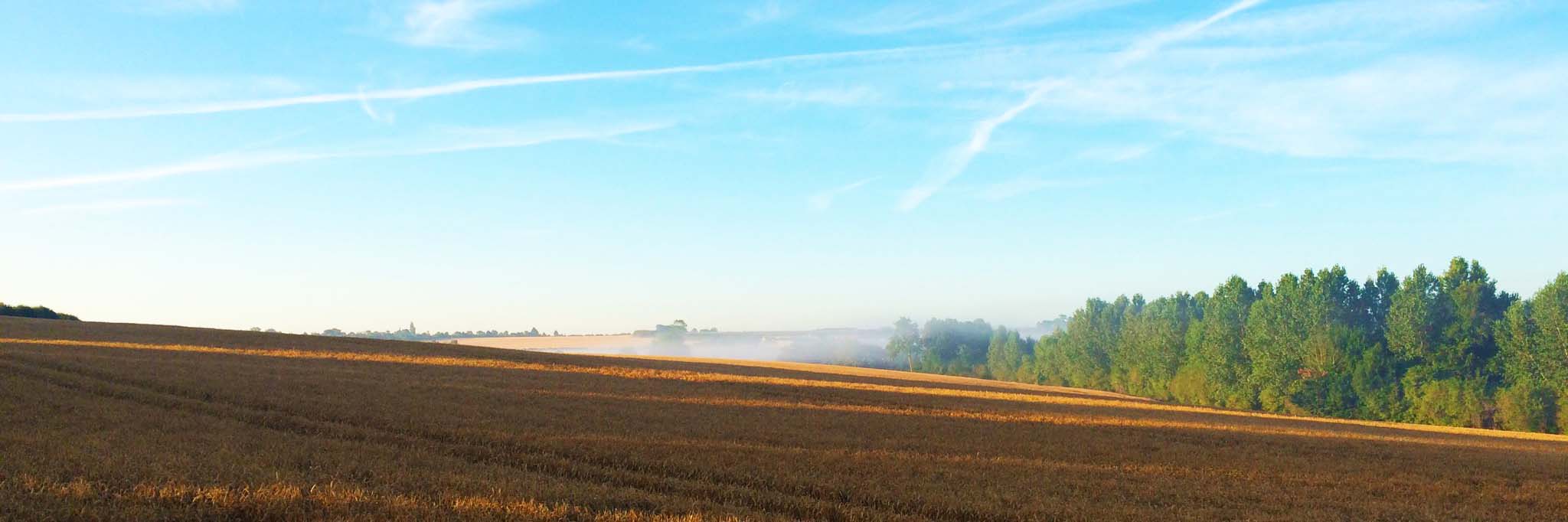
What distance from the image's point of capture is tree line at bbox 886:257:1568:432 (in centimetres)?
6844

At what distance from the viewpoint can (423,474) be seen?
16.1m

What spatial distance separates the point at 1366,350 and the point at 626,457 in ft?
275

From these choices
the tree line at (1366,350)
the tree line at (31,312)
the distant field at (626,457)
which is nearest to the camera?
the distant field at (626,457)

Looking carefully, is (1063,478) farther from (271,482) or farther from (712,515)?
(271,482)

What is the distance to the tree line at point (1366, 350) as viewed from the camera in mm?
68438

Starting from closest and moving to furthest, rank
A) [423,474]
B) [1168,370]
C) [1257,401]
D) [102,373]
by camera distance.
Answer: [423,474]
[102,373]
[1257,401]
[1168,370]

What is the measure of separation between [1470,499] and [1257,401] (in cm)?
7614

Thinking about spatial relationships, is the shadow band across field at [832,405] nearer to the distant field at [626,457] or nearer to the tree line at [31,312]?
the distant field at [626,457]

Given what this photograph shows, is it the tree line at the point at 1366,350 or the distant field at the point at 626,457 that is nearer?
the distant field at the point at 626,457

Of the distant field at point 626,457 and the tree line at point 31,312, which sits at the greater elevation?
the tree line at point 31,312

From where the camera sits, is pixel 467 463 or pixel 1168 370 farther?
pixel 1168 370

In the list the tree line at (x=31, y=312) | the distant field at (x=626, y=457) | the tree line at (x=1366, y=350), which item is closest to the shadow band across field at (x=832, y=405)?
the distant field at (x=626, y=457)

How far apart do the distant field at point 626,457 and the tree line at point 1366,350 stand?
115 feet

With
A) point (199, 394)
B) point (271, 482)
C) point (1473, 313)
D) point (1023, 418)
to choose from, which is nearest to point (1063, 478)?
point (271, 482)
